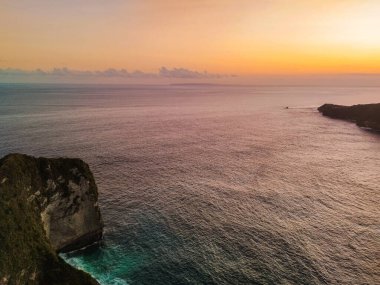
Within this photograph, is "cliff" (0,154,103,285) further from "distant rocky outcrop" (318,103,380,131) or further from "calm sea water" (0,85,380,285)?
"distant rocky outcrop" (318,103,380,131)

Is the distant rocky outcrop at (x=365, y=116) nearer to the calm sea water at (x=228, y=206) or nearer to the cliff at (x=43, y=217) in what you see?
the calm sea water at (x=228, y=206)

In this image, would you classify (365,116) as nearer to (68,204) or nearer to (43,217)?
(68,204)

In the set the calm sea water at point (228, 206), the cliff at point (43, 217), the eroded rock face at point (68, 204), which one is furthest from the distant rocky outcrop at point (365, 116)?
the cliff at point (43, 217)

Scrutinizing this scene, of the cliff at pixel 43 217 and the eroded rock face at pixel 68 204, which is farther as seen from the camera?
the eroded rock face at pixel 68 204

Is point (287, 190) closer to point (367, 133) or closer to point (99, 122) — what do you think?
point (367, 133)

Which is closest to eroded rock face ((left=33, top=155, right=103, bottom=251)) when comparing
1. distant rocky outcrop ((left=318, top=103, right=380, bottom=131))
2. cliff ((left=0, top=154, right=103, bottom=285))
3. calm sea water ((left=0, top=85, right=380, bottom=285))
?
cliff ((left=0, top=154, right=103, bottom=285))

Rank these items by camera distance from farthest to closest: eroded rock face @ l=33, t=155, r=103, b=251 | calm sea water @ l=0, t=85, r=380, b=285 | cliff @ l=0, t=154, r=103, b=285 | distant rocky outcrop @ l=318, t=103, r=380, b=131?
distant rocky outcrop @ l=318, t=103, r=380, b=131
eroded rock face @ l=33, t=155, r=103, b=251
calm sea water @ l=0, t=85, r=380, b=285
cliff @ l=0, t=154, r=103, b=285
